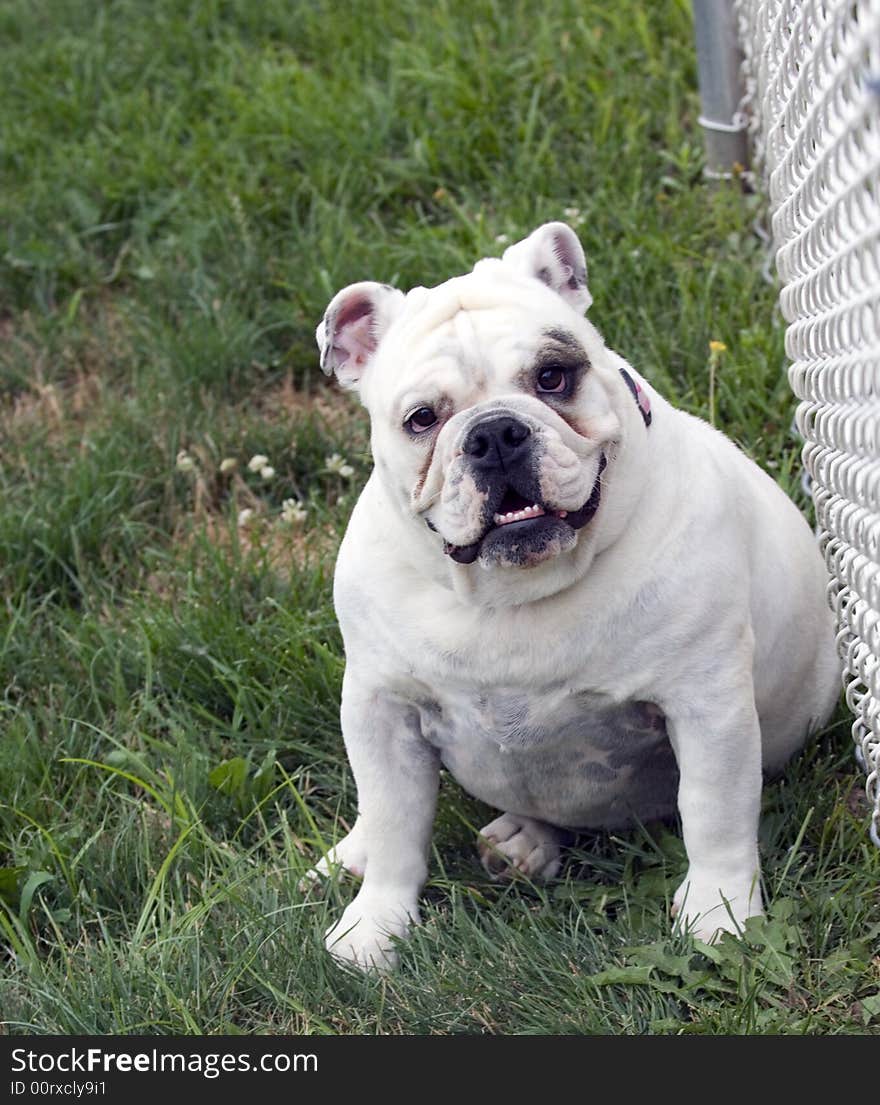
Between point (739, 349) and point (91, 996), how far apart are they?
89.8 inches

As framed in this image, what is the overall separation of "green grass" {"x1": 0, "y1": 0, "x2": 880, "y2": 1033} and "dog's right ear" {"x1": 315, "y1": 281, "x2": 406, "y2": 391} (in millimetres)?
808

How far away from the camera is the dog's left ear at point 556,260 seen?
2.90 metres

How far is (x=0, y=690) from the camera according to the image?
3.81 meters

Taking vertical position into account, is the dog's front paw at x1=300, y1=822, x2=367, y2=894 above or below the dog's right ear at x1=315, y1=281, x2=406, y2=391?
below

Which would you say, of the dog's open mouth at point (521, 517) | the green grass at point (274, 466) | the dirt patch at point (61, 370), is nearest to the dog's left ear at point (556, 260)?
the dog's open mouth at point (521, 517)

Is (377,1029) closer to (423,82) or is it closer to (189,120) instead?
(423,82)

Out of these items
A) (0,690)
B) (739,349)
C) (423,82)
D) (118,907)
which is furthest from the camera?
(423,82)

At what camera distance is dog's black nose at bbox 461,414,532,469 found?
2559mm

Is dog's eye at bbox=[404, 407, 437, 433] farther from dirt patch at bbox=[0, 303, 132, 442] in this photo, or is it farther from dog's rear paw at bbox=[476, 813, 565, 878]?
dirt patch at bbox=[0, 303, 132, 442]

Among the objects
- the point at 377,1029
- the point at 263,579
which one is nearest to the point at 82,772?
the point at 263,579

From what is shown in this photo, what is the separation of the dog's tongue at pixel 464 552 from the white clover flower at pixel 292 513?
1.42 metres

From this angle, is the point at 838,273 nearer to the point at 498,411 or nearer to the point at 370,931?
the point at 498,411

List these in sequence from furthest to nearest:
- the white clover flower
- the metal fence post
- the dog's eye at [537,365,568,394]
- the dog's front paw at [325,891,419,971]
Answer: the metal fence post
the white clover flower
the dog's front paw at [325,891,419,971]
the dog's eye at [537,365,568,394]

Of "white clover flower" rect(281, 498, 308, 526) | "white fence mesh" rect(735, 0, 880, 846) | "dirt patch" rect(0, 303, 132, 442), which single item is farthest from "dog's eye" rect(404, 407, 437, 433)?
"dirt patch" rect(0, 303, 132, 442)
